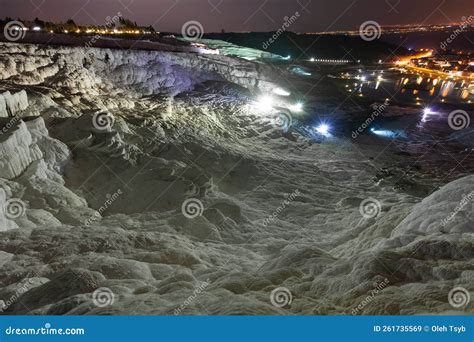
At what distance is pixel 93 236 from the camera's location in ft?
25.6

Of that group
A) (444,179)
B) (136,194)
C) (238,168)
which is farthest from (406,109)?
(136,194)

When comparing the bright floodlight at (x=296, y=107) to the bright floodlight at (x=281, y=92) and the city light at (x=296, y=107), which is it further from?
the bright floodlight at (x=281, y=92)

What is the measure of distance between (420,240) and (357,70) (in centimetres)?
5330

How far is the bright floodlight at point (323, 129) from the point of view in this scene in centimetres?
2405

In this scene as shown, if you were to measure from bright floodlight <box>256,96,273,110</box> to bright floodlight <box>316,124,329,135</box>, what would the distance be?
3.83 metres

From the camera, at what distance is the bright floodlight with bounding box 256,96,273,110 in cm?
2427

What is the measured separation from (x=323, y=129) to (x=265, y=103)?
15.4ft

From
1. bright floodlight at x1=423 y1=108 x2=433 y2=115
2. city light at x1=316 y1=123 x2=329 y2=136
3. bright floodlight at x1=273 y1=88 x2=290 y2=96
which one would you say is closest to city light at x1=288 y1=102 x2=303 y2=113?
bright floodlight at x1=273 y1=88 x2=290 y2=96

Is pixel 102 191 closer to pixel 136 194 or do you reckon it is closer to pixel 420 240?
pixel 136 194

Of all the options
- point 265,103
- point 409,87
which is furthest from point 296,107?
point 409,87

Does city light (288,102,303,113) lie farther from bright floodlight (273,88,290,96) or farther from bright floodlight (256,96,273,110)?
bright floodlight (273,88,290,96)

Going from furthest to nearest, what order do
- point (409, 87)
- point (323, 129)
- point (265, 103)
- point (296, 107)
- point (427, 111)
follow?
1. point (409, 87)
2. point (427, 111)
3. point (296, 107)
4. point (265, 103)
5. point (323, 129)

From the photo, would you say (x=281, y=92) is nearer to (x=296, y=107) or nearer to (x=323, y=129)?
(x=296, y=107)

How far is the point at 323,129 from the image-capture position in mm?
24703
